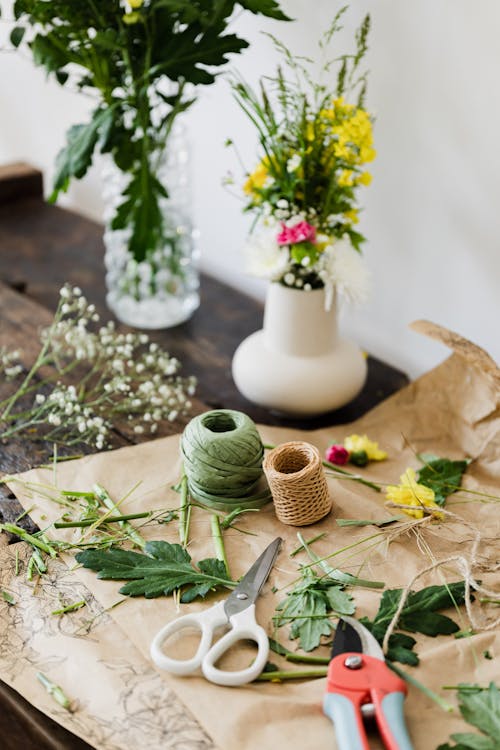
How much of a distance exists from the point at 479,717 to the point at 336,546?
240 mm

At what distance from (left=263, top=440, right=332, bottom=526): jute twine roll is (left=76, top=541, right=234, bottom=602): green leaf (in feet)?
0.32

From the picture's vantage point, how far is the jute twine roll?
92cm

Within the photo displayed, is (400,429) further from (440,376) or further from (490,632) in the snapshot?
(490,632)

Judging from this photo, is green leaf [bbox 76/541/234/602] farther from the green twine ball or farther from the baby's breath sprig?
the baby's breath sprig

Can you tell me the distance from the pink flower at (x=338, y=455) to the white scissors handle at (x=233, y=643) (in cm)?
29

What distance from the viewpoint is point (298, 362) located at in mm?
1164

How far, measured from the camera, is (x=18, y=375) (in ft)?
4.09

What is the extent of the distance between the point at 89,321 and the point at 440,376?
21.5 inches

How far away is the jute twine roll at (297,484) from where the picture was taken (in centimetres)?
92

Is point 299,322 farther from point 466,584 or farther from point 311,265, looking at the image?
point 466,584

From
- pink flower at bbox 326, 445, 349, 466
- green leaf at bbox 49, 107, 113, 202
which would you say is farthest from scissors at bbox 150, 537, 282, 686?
green leaf at bbox 49, 107, 113, 202

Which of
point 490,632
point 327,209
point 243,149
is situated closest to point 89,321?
point 243,149

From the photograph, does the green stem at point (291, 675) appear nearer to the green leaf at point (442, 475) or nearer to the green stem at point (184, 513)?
the green stem at point (184, 513)

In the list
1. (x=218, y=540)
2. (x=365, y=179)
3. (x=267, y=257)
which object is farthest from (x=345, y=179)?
(x=218, y=540)
